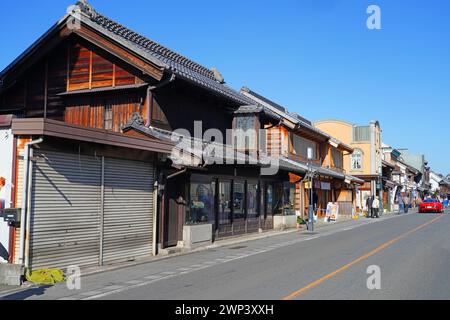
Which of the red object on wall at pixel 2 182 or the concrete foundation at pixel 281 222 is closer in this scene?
the red object on wall at pixel 2 182

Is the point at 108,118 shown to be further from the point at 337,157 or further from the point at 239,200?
the point at 337,157

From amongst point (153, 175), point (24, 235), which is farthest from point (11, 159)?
point (153, 175)

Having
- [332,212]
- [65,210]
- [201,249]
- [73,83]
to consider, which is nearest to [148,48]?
[73,83]

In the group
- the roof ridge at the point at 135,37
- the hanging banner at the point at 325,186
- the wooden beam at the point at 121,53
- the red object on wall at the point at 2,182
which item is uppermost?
the roof ridge at the point at 135,37

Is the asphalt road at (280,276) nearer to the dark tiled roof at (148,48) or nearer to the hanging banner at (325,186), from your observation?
the dark tiled roof at (148,48)

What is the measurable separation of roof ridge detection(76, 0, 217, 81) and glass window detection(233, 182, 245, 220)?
651 cm

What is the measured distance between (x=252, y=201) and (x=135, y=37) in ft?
30.0

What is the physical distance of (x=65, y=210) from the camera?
11.8m

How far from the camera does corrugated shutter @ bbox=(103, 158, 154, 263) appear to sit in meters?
13.3

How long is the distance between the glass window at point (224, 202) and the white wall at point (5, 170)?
9.95 metres

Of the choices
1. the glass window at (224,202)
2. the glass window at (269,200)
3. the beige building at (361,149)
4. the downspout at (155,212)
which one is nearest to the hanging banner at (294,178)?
the glass window at (269,200)

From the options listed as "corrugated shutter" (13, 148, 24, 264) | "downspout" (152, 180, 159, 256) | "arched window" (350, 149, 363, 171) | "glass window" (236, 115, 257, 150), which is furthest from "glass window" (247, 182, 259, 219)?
"arched window" (350, 149, 363, 171)

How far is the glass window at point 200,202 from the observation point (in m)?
17.5

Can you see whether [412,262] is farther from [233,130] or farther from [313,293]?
[233,130]
